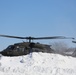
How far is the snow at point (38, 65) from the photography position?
13742 millimetres

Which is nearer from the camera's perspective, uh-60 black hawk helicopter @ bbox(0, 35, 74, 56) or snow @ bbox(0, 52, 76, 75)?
snow @ bbox(0, 52, 76, 75)

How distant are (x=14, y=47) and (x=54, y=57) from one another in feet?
33.7

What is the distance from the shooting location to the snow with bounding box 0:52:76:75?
1374cm

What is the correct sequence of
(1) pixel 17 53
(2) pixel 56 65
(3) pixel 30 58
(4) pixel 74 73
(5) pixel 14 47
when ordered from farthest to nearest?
(5) pixel 14 47 < (1) pixel 17 53 < (3) pixel 30 58 < (2) pixel 56 65 < (4) pixel 74 73

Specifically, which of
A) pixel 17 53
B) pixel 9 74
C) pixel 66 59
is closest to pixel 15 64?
pixel 9 74

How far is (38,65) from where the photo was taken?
47.9 ft

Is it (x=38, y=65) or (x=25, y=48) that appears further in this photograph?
(x=25, y=48)

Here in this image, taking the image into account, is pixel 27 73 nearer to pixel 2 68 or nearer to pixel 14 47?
pixel 2 68

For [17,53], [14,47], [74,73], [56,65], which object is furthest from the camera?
[14,47]

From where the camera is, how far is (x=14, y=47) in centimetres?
2581

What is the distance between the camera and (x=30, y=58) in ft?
51.7

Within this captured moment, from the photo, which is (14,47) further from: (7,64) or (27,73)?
(27,73)

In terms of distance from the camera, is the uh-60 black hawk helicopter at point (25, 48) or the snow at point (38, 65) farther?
the uh-60 black hawk helicopter at point (25, 48)

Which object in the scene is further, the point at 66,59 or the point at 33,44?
the point at 33,44
